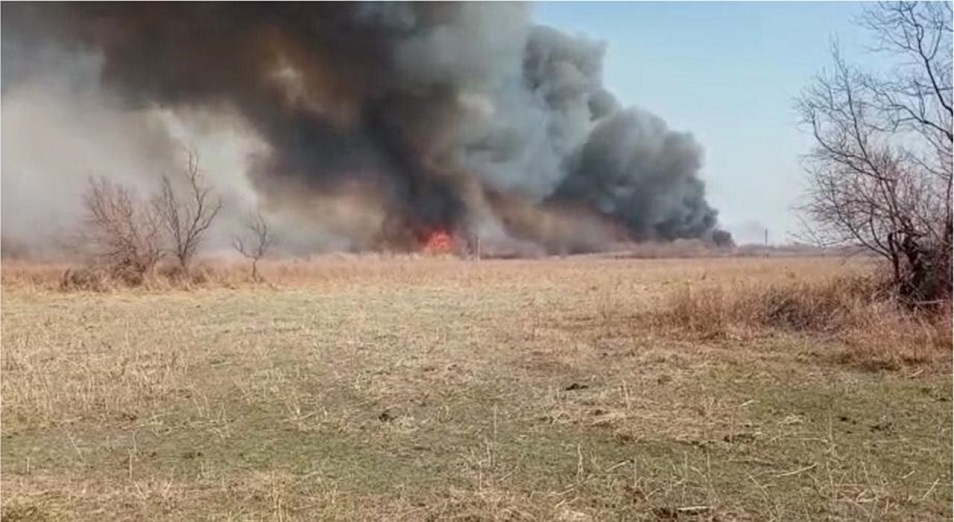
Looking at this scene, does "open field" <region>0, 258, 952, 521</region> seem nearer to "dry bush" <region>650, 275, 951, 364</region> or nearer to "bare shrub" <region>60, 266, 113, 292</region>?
"dry bush" <region>650, 275, 951, 364</region>

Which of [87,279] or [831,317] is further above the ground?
[87,279]

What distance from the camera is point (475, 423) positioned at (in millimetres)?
5586

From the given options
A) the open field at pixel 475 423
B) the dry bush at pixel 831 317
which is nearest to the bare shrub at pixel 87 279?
the open field at pixel 475 423

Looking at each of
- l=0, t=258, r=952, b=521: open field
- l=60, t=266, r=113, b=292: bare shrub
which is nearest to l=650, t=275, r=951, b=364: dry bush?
l=0, t=258, r=952, b=521: open field

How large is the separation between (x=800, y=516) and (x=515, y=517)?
140 cm

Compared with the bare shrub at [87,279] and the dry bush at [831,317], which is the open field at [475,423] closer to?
the dry bush at [831,317]

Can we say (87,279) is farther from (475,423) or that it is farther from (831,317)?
(831,317)

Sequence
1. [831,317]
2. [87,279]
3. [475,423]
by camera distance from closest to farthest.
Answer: [475,423], [831,317], [87,279]

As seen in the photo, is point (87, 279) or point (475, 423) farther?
point (87, 279)

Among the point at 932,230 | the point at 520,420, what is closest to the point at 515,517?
the point at 520,420

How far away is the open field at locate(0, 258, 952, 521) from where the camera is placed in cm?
397

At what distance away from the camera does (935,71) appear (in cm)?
1065

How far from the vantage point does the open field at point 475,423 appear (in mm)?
Result: 3969

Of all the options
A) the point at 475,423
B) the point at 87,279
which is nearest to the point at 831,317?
the point at 475,423
